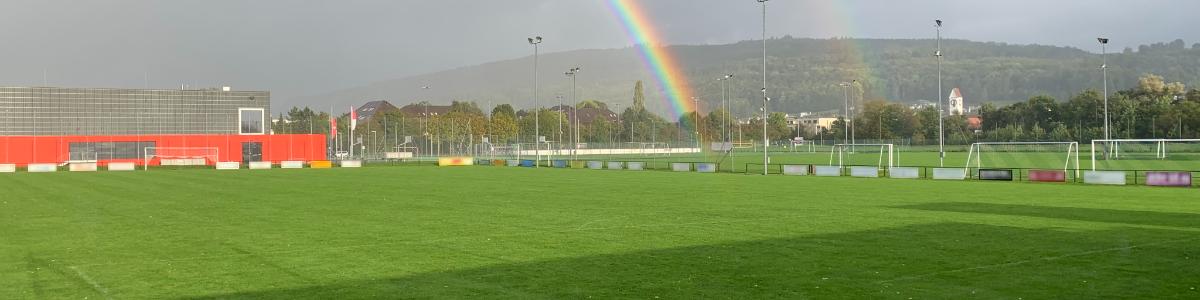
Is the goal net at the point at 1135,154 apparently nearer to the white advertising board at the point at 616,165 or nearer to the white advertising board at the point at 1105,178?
the white advertising board at the point at 1105,178

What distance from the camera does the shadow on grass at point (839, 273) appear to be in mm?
11312

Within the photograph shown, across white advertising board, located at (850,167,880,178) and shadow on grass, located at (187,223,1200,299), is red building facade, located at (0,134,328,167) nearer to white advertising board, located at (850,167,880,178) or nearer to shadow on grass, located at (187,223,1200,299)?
white advertising board, located at (850,167,880,178)

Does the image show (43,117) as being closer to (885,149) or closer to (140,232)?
(885,149)

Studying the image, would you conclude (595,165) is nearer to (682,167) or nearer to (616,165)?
(616,165)

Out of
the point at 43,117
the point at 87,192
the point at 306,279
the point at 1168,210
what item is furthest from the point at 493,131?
the point at 306,279

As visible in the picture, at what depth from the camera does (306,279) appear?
41.3 feet

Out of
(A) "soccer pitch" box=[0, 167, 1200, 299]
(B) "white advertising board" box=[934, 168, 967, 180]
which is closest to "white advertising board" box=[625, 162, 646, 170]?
(B) "white advertising board" box=[934, 168, 967, 180]

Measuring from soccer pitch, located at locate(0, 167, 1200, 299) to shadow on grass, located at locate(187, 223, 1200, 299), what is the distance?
0.04 meters

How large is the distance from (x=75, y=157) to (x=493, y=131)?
6269cm

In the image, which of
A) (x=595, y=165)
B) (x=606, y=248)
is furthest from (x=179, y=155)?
(x=606, y=248)

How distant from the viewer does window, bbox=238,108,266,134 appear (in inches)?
4574

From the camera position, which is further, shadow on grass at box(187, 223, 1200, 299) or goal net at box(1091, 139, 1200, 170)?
goal net at box(1091, 139, 1200, 170)

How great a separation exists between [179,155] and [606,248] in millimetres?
85314

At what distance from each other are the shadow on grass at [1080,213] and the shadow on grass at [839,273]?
166 inches
